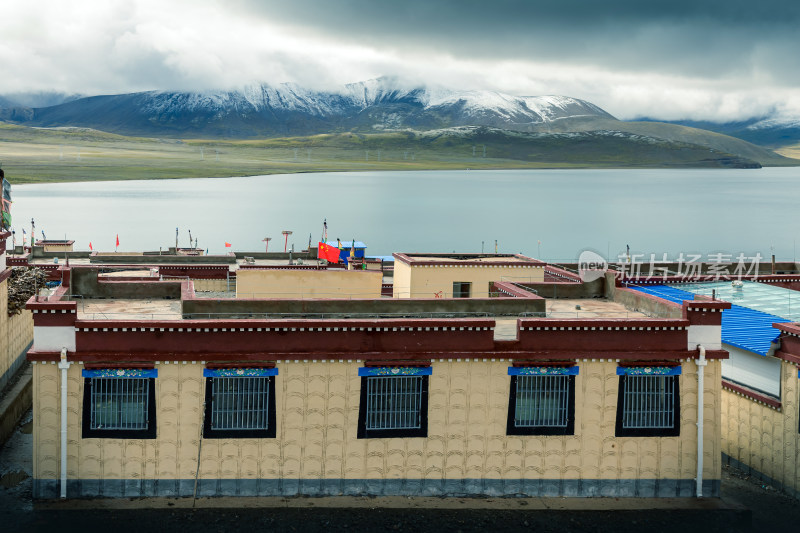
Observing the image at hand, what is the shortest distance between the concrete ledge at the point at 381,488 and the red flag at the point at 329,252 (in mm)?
24559

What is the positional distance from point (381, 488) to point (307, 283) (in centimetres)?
1010

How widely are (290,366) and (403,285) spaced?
12537 millimetres

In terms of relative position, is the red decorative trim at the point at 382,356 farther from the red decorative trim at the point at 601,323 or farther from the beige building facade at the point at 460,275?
the beige building facade at the point at 460,275

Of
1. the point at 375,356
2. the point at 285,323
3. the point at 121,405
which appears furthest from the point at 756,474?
the point at 121,405

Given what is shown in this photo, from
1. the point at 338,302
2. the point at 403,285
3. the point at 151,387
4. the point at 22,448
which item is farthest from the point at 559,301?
the point at 22,448

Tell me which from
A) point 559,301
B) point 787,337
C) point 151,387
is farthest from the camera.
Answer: point 559,301

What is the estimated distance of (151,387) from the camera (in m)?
26.0

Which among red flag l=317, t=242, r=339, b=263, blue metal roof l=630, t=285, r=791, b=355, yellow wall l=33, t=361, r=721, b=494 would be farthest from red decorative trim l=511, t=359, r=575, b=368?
red flag l=317, t=242, r=339, b=263

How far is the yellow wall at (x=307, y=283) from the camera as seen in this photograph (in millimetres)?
34125

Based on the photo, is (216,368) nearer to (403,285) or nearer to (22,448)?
(22,448)

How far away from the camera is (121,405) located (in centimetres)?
2598

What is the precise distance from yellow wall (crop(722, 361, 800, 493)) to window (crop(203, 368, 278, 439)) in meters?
16.4

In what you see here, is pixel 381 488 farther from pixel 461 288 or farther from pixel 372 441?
pixel 461 288

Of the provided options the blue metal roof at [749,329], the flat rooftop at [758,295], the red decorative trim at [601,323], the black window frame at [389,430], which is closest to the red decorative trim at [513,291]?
the red decorative trim at [601,323]
